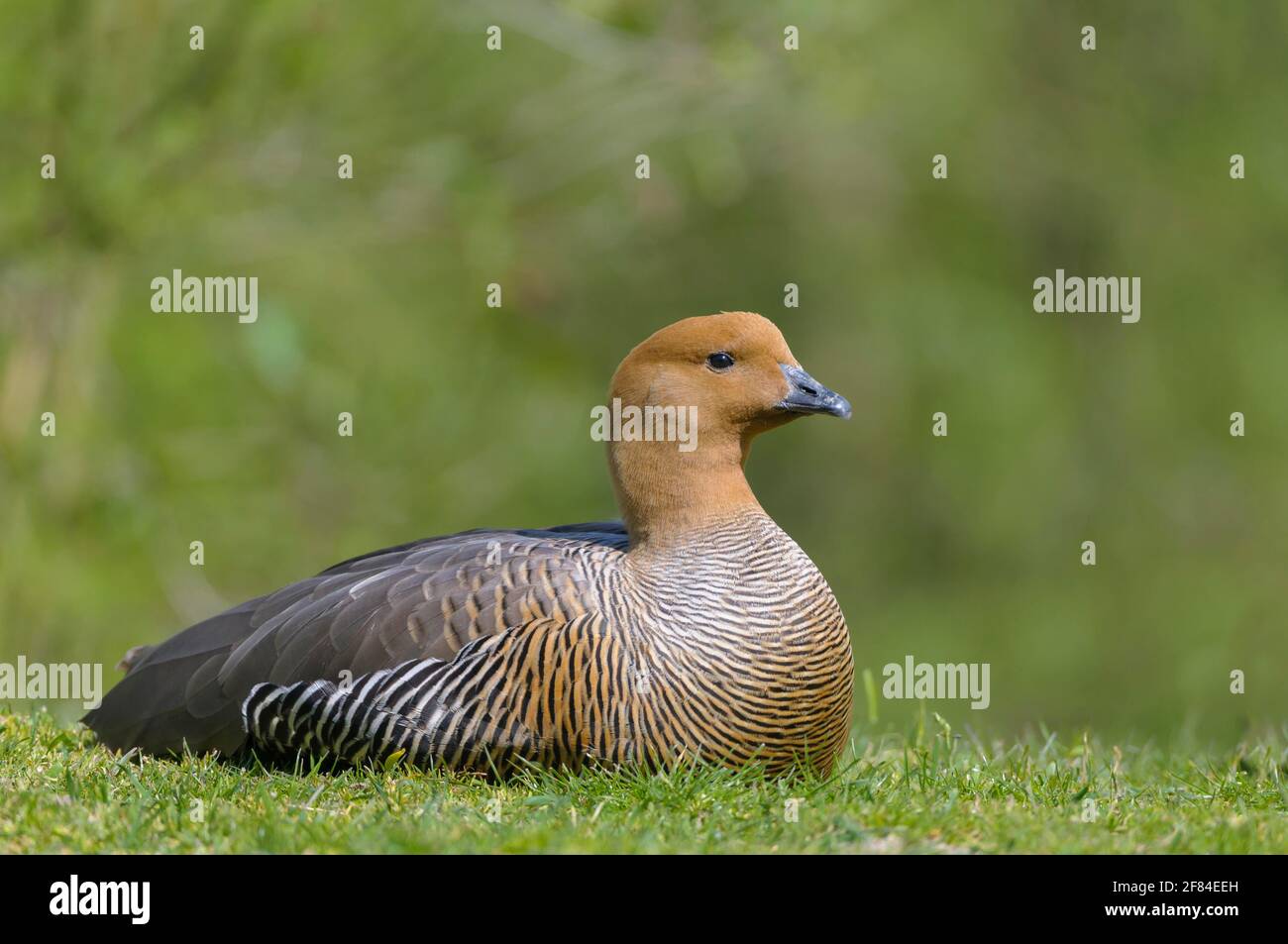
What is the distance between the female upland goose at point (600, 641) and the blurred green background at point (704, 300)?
350 centimetres

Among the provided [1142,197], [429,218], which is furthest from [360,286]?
[1142,197]

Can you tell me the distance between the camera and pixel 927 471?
15500 mm

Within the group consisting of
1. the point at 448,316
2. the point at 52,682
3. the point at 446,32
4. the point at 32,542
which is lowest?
the point at 52,682

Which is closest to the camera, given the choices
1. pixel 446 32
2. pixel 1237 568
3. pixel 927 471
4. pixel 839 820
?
pixel 839 820

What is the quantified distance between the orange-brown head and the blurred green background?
372cm

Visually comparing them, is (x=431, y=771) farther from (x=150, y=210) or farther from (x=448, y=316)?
(x=448, y=316)

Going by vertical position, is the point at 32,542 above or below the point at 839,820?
above

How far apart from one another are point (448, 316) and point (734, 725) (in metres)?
9.81

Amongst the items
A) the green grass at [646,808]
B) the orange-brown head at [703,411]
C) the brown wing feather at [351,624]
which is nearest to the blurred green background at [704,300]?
the brown wing feather at [351,624]

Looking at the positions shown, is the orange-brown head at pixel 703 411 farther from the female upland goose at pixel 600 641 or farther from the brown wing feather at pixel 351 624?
the brown wing feather at pixel 351 624

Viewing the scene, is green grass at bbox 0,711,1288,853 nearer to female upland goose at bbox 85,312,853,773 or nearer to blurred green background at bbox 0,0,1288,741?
female upland goose at bbox 85,312,853,773

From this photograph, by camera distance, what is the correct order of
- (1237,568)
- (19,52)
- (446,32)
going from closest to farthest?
(19,52)
(446,32)
(1237,568)

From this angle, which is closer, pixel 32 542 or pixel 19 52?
Result: pixel 19 52

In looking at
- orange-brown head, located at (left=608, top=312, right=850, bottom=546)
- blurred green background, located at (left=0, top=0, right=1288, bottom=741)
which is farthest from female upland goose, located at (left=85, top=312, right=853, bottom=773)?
blurred green background, located at (left=0, top=0, right=1288, bottom=741)
